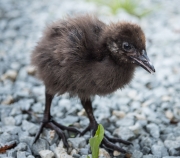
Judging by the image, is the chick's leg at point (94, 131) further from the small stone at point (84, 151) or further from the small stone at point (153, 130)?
the small stone at point (153, 130)

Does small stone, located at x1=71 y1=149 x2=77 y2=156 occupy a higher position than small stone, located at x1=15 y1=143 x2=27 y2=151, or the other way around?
small stone, located at x1=15 y1=143 x2=27 y2=151

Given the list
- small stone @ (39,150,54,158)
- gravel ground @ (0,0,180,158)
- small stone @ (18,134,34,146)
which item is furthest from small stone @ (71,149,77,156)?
small stone @ (18,134,34,146)

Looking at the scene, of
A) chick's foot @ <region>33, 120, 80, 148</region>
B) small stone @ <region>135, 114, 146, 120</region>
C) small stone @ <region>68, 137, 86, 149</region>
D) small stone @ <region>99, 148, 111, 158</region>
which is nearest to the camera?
small stone @ <region>99, 148, 111, 158</region>

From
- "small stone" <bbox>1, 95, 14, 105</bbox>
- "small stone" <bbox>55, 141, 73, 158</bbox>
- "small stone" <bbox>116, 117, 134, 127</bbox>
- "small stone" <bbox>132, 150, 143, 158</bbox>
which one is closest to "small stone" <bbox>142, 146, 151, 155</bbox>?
"small stone" <bbox>132, 150, 143, 158</bbox>

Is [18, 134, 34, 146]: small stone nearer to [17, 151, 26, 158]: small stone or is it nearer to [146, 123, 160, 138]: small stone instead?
[17, 151, 26, 158]: small stone

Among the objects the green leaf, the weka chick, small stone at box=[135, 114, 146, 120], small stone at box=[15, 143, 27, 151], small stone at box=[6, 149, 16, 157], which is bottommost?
small stone at box=[135, 114, 146, 120]

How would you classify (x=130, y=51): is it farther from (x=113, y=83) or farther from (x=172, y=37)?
(x=172, y=37)

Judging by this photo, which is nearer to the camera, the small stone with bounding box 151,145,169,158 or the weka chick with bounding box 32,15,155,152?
the weka chick with bounding box 32,15,155,152

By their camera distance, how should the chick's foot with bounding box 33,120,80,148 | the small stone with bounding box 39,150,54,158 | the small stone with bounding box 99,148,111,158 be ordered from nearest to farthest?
the small stone with bounding box 39,150,54,158
the small stone with bounding box 99,148,111,158
the chick's foot with bounding box 33,120,80,148
